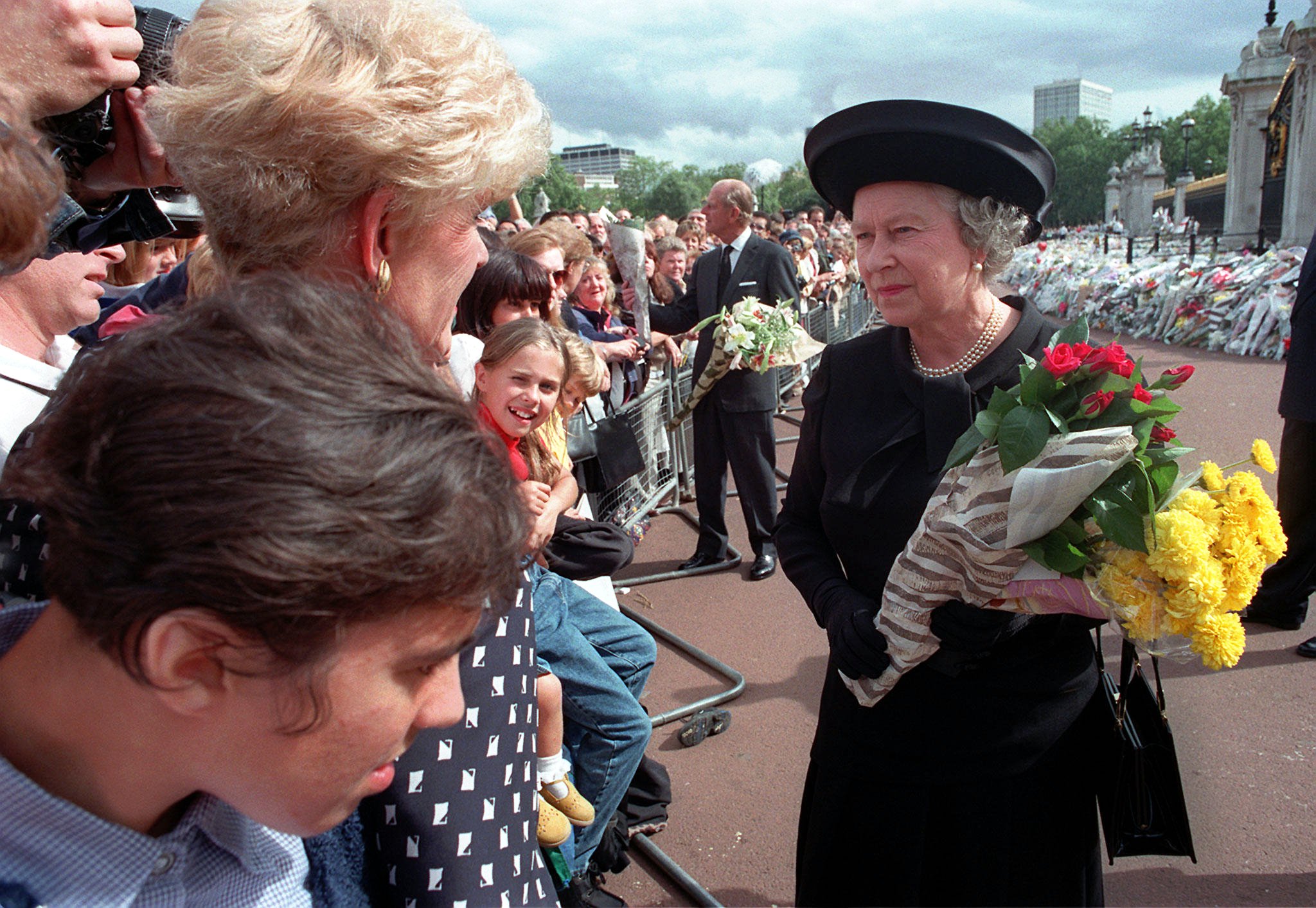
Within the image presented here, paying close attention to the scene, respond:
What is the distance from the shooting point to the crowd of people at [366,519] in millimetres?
742

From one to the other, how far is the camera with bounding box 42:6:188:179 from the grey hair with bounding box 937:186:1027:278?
1.71 meters

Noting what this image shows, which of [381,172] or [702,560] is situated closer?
[381,172]

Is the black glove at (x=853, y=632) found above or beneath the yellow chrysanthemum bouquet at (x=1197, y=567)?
beneath

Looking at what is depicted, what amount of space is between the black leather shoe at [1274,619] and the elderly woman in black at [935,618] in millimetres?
3470

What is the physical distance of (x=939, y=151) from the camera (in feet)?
7.06

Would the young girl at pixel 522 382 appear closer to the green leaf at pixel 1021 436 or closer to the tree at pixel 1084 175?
the green leaf at pixel 1021 436

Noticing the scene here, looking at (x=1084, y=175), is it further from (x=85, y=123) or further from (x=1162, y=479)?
(x=85, y=123)

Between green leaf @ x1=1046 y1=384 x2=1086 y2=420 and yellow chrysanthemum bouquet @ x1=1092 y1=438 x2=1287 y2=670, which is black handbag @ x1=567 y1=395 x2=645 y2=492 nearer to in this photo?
green leaf @ x1=1046 y1=384 x2=1086 y2=420

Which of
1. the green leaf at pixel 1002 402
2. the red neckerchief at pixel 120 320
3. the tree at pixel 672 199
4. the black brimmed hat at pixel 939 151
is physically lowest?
the green leaf at pixel 1002 402

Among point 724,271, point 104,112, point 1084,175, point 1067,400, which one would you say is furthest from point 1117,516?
point 1084,175

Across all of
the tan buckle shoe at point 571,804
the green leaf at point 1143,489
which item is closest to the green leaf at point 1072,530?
the green leaf at point 1143,489

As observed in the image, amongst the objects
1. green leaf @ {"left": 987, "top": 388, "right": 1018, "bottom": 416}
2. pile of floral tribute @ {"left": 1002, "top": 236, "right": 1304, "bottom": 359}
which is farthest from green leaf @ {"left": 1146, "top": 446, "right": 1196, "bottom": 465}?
pile of floral tribute @ {"left": 1002, "top": 236, "right": 1304, "bottom": 359}

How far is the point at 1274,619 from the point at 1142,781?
370cm

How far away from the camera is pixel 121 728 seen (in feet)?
2.72
